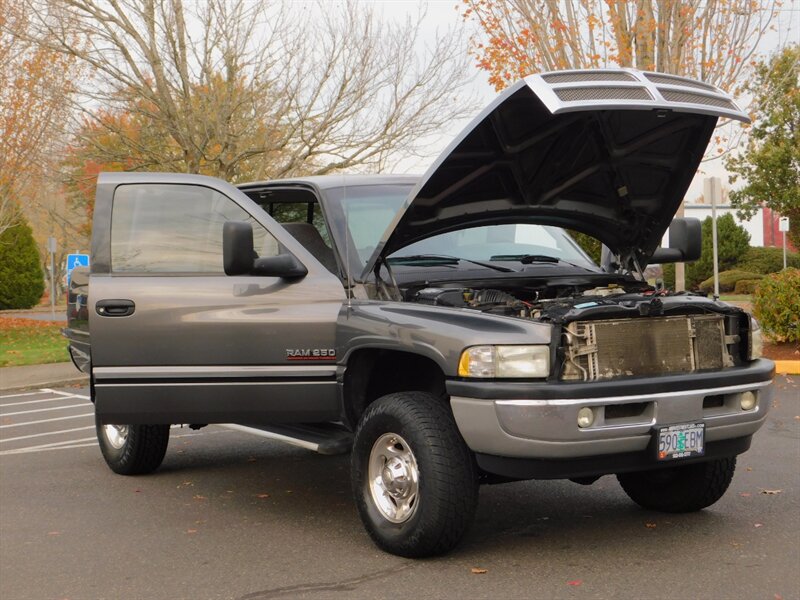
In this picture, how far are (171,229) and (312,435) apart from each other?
1512 mm

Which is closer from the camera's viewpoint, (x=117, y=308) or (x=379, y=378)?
(x=379, y=378)

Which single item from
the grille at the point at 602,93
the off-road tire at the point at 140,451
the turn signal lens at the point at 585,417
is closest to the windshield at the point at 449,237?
the grille at the point at 602,93

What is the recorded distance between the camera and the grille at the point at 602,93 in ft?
16.1

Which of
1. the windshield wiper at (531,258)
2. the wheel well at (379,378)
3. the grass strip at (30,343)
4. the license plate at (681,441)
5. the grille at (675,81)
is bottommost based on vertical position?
the grass strip at (30,343)

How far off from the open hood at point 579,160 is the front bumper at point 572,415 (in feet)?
4.10

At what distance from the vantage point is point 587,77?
5055 millimetres

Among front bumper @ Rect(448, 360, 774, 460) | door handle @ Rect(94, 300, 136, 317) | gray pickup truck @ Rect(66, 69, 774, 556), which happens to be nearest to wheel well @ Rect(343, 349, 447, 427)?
gray pickup truck @ Rect(66, 69, 774, 556)

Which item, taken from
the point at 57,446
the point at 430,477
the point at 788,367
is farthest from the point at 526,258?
the point at 788,367

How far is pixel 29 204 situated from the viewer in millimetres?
27953

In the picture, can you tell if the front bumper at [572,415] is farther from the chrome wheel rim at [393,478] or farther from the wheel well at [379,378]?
the wheel well at [379,378]

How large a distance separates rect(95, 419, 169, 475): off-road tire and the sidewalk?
277 inches

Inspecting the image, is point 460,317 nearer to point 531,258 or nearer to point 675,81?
point 531,258

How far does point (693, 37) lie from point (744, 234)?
82.7 feet

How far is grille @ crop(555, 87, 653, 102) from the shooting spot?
4918 millimetres
